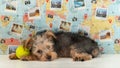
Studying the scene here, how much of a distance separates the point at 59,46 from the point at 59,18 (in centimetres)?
20

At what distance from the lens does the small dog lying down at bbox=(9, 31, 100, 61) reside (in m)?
Answer: 1.63

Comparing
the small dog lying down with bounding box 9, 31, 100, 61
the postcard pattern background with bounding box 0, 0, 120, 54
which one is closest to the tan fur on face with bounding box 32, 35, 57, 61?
the small dog lying down with bounding box 9, 31, 100, 61

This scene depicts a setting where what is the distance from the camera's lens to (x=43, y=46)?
1645 millimetres

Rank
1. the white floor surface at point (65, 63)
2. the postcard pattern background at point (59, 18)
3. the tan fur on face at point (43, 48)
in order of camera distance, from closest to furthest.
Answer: the white floor surface at point (65, 63) → the tan fur on face at point (43, 48) → the postcard pattern background at point (59, 18)

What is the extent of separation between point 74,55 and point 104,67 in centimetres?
23

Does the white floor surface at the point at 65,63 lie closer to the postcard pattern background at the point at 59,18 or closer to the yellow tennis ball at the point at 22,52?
the yellow tennis ball at the point at 22,52

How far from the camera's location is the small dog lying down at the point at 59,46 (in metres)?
1.63

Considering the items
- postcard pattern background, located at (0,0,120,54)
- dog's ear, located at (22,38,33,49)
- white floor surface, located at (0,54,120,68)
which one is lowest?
white floor surface, located at (0,54,120,68)

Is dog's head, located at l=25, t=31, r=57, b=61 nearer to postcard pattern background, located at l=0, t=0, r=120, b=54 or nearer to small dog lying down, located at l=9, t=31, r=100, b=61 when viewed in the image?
small dog lying down, located at l=9, t=31, r=100, b=61

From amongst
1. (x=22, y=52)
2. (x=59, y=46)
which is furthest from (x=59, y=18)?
(x=22, y=52)

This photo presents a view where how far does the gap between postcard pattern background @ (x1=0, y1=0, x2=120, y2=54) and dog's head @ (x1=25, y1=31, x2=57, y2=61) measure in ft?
0.43

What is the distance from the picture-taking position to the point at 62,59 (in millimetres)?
1676

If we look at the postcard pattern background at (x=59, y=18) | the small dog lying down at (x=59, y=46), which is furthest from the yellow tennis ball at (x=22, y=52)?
the postcard pattern background at (x=59, y=18)

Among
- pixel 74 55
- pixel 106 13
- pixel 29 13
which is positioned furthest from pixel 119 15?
pixel 29 13
